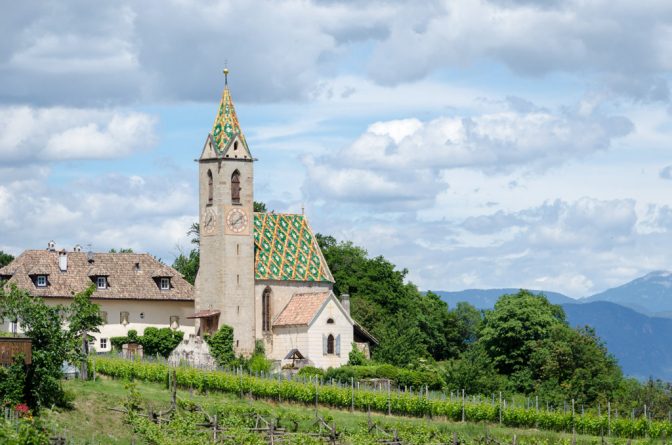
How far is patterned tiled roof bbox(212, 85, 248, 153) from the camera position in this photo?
277ft

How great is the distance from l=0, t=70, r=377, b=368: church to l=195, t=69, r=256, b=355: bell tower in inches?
2.3

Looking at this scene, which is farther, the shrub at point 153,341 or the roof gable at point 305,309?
the shrub at point 153,341

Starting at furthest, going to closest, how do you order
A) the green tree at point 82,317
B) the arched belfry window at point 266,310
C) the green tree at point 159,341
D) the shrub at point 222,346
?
the green tree at point 159,341 < the arched belfry window at point 266,310 < the shrub at point 222,346 < the green tree at point 82,317

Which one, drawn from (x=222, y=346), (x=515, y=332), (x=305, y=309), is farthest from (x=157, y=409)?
(x=515, y=332)

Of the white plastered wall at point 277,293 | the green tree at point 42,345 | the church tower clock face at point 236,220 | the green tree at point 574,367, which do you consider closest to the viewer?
the green tree at point 42,345

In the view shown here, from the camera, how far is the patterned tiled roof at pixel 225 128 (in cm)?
8456

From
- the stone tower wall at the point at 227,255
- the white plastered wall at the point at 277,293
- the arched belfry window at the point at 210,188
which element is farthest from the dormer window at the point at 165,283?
the white plastered wall at the point at 277,293

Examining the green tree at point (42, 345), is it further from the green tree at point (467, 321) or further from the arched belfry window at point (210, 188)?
the green tree at point (467, 321)

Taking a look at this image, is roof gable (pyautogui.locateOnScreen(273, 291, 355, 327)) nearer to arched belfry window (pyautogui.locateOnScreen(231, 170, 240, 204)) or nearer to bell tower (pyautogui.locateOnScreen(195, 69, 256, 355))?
bell tower (pyautogui.locateOnScreen(195, 69, 256, 355))

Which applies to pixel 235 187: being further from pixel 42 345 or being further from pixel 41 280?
pixel 42 345

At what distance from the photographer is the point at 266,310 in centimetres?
8450

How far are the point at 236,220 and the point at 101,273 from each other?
360 inches

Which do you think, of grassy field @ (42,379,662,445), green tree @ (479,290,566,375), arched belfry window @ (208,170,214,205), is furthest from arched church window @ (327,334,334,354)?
grassy field @ (42,379,662,445)

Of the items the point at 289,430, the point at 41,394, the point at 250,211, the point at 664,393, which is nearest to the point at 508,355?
the point at 664,393
